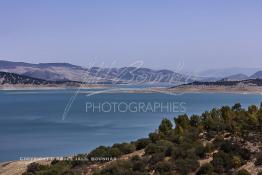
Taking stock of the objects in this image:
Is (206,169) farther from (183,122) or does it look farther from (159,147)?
(183,122)

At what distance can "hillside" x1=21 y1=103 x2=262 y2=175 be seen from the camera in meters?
16.9

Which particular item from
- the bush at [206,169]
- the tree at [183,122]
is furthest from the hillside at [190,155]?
the tree at [183,122]

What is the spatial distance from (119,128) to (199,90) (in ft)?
449

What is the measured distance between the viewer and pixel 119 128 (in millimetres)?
64688

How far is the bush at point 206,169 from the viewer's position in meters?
16.3

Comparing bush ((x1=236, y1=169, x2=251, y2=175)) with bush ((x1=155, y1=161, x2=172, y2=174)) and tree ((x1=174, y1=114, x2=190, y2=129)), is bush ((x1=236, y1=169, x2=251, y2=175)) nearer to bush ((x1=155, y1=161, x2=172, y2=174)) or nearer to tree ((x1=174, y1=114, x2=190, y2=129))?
bush ((x1=155, y1=161, x2=172, y2=174))

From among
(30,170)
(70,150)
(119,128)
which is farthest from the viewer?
(119,128)

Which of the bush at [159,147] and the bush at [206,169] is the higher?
the bush at [159,147]

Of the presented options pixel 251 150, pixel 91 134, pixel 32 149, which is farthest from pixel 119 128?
pixel 251 150

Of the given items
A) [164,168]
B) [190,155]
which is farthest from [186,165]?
[190,155]

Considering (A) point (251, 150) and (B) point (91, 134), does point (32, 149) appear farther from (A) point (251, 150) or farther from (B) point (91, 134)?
(A) point (251, 150)

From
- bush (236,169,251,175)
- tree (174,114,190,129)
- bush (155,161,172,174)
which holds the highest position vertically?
tree (174,114,190,129)

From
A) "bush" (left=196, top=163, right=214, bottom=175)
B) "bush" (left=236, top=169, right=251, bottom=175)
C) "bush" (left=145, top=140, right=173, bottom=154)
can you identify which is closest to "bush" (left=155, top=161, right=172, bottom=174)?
"bush" (left=196, top=163, right=214, bottom=175)

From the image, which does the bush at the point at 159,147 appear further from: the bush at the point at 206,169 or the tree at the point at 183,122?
the tree at the point at 183,122
